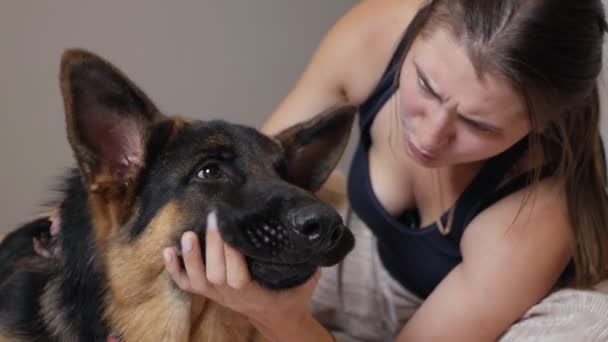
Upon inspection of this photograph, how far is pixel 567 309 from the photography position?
144cm

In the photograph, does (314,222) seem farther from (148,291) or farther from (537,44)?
(537,44)

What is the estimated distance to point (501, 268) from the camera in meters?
1.40

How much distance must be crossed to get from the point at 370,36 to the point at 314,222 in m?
0.84

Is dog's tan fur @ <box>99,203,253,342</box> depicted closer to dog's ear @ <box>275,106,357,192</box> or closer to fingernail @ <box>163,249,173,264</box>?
fingernail @ <box>163,249,173,264</box>

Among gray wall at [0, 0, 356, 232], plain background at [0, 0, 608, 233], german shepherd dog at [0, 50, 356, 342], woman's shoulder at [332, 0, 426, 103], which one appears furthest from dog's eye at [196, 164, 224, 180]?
gray wall at [0, 0, 356, 232]

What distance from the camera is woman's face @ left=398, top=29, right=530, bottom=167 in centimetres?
117

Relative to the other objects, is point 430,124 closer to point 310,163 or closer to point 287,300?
point 310,163

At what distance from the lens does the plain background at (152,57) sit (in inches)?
85.0

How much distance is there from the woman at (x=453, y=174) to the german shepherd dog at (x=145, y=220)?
68mm

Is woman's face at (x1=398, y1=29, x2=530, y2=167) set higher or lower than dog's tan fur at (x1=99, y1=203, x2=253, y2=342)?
higher

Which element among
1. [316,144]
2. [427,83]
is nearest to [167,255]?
[316,144]

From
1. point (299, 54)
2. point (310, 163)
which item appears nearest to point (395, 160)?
point (310, 163)

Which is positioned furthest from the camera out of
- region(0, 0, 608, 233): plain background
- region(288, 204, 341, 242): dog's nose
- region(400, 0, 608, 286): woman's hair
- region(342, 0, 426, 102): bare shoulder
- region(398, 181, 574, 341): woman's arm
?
region(0, 0, 608, 233): plain background

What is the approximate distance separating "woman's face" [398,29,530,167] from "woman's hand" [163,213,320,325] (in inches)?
14.4
